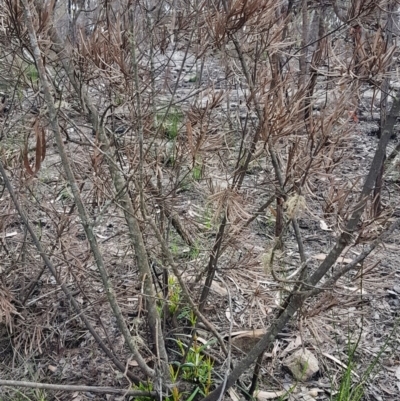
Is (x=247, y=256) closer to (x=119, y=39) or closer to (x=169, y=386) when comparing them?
(x=169, y=386)

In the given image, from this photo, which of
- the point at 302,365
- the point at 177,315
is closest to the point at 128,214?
the point at 177,315

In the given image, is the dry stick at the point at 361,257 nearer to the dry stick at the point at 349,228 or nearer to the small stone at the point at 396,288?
the dry stick at the point at 349,228

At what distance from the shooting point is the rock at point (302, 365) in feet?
7.29

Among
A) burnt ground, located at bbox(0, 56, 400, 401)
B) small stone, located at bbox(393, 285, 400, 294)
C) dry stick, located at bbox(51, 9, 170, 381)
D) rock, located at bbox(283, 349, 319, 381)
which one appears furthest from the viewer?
small stone, located at bbox(393, 285, 400, 294)

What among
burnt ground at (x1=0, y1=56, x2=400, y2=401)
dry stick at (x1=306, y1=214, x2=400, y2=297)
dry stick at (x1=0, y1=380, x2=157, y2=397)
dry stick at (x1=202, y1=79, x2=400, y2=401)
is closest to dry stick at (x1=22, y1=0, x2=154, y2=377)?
dry stick at (x1=0, y1=380, x2=157, y2=397)

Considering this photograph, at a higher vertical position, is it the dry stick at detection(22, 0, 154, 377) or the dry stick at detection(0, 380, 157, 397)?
the dry stick at detection(22, 0, 154, 377)

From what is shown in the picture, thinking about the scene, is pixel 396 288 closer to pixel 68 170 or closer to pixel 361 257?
pixel 361 257

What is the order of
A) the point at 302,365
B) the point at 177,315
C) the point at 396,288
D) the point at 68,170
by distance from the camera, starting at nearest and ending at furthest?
the point at 68,170, the point at 302,365, the point at 177,315, the point at 396,288

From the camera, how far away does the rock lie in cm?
222

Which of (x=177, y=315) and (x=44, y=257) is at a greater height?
(x=44, y=257)

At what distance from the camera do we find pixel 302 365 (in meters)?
2.23

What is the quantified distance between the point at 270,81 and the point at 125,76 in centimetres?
48

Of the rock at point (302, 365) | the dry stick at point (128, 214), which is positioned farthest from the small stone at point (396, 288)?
the dry stick at point (128, 214)

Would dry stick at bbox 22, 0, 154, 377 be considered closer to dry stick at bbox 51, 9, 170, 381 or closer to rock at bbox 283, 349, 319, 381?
dry stick at bbox 51, 9, 170, 381
